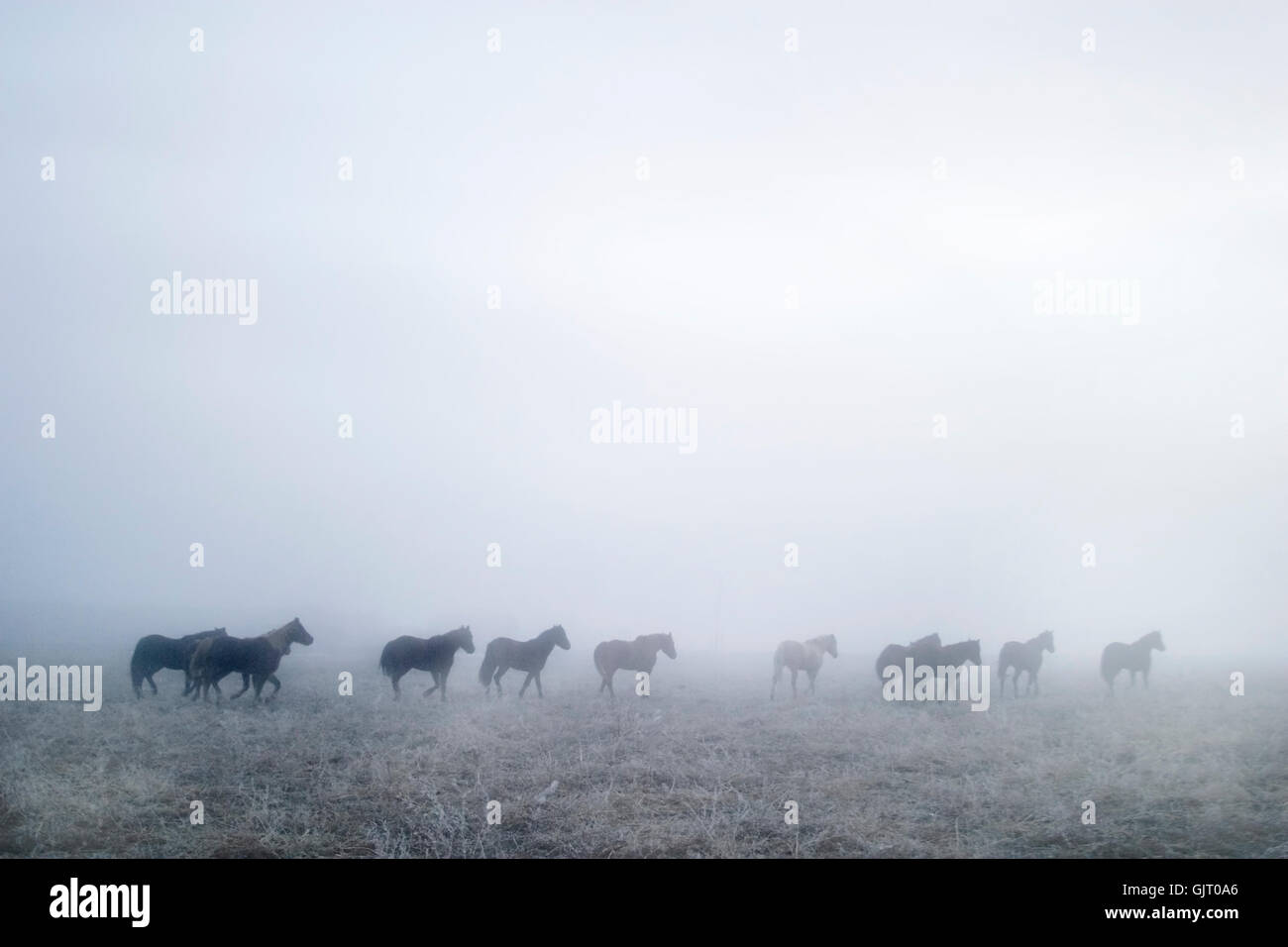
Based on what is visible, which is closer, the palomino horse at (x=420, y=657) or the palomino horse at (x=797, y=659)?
the palomino horse at (x=420, y=657)

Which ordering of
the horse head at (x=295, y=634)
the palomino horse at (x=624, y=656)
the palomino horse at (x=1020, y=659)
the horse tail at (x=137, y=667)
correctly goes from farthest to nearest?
the palomino horse at (x=1020, y=659), the palomino horse at (x=624, y=656), the horse head at (x=295, y=634), the horse tail at (x=137, y=667)

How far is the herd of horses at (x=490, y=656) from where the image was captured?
11.2 meters

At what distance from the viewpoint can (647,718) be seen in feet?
33.5

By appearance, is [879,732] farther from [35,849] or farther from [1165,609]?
[1165,609]

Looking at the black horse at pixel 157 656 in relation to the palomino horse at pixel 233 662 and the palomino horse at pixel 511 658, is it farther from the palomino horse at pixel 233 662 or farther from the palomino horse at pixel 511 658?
the palomino horse at pixel 511 658

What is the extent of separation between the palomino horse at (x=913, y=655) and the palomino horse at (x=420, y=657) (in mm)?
8191

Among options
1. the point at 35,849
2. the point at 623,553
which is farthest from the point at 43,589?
the point at 35,849

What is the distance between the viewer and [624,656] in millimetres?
12797

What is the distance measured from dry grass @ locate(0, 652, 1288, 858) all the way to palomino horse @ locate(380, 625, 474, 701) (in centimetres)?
108

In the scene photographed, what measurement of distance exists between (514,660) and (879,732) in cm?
643

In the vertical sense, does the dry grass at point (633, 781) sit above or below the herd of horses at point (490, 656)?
below

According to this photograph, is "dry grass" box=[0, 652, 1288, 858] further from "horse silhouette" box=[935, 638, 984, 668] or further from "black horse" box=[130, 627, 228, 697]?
"horse silhouette" box=[935, 638, 984, 668]
